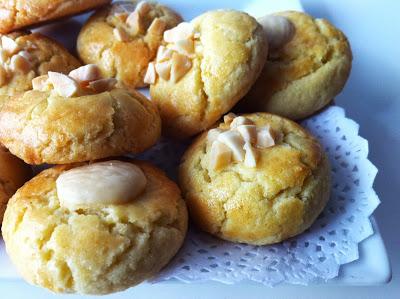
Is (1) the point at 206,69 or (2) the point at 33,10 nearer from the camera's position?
(1) the point at 206,69

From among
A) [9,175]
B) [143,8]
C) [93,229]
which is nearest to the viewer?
[93,229]

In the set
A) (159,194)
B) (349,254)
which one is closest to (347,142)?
(349,254)

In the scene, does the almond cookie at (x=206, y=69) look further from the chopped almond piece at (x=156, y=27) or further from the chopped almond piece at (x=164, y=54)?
the chopped almond piece at (x=156, y=27)

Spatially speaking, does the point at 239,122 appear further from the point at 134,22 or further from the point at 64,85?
the point at 134,22

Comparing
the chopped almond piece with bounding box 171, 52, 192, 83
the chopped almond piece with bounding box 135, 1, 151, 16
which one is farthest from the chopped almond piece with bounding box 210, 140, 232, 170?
the chopped almond piece with bounding box 135, 1, 151, 16

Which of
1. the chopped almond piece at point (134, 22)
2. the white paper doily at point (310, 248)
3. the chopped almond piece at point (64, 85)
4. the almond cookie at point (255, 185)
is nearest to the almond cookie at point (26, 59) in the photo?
the chopped almond piece at point (134, 22)

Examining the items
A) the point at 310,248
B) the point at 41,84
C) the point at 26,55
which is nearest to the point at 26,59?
the point at 26,55
